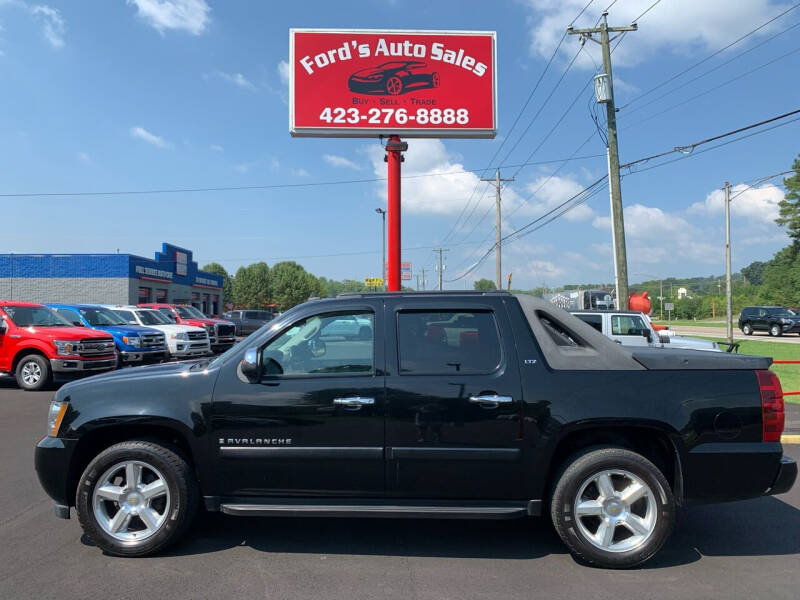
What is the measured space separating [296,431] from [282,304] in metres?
92.1

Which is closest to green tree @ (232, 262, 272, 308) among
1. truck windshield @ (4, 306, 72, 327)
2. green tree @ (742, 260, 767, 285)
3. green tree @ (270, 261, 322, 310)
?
green tree @ (270, 261, 322, 310)

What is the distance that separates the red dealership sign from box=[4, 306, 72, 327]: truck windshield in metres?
8.58

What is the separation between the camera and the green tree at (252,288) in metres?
94.6

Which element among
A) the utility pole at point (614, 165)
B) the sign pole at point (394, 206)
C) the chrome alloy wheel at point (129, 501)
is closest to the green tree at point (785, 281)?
the utility pole at point (614, 165)

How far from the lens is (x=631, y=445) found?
3971 mm

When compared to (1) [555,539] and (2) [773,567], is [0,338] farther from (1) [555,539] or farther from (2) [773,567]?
(2) [773,567]

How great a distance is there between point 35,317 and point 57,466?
10.3 m

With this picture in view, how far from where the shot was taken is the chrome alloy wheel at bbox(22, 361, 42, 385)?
1173 cm

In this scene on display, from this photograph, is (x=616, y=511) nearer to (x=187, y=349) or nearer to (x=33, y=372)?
(x=33, y=372)

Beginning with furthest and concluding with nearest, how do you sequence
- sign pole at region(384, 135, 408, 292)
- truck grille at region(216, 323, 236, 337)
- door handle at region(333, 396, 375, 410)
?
truck grille at region(216, 323, 236, 337)
sign pole at region(384, 135, 408, 292)
door handle at region(333, 396, 375, 410)

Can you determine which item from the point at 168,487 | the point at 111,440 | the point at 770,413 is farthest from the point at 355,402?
the point at 770,413

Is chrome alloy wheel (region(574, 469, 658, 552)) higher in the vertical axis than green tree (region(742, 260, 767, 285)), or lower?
lower

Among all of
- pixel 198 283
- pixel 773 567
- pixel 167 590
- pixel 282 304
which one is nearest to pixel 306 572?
pixel 167 590

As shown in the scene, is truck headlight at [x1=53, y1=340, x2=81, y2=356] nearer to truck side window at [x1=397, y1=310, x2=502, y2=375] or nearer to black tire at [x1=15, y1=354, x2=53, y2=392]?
black tire at [x1=15, y1=354, x2=53, y2=392]
